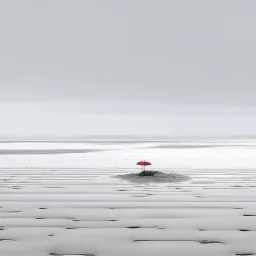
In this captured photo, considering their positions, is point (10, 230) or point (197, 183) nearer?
point (10, 230)

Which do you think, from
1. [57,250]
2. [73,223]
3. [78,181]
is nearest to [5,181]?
[78,181]

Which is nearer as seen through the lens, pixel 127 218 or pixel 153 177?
pixel 127 218

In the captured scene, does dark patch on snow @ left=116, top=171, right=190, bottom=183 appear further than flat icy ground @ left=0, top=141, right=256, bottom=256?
Yes

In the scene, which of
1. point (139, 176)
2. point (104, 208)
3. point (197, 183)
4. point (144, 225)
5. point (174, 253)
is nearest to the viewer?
point (174, 253)

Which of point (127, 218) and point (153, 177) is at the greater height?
point (153, 177)

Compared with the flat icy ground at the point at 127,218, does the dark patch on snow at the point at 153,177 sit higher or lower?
higher

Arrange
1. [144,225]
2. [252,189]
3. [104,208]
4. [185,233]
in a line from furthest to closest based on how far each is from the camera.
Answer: [252,189], [104,208], [144,225], [185,233]

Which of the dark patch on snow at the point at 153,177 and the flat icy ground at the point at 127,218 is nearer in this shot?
the flat icy ground at the point at 127,218

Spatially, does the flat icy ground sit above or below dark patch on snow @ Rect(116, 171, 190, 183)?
below

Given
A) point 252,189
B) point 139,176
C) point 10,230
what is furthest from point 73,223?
point 139,176

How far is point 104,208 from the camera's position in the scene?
715cm

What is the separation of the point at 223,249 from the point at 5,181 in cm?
721

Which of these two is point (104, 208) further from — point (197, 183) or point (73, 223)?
point (197, 183)

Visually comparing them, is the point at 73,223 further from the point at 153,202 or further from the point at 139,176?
the point at 139,176
